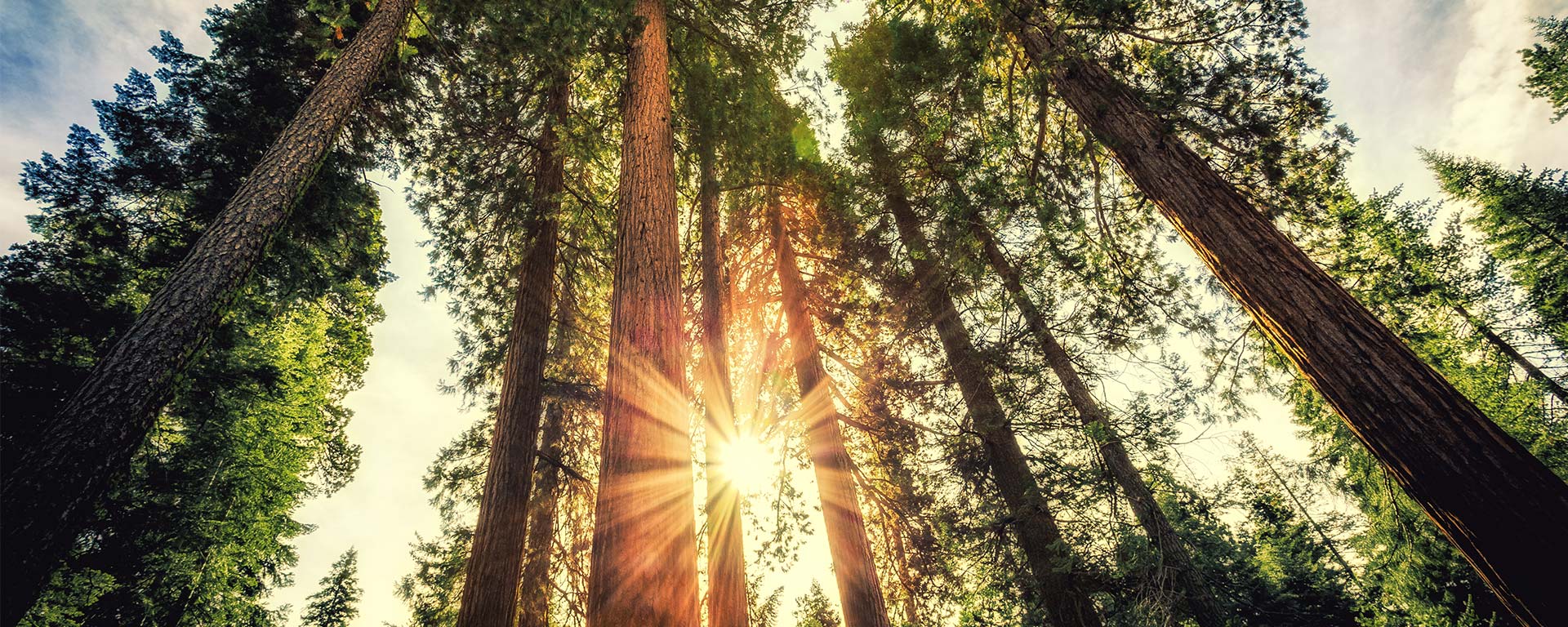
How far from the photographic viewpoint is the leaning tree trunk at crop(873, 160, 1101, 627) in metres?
4.89

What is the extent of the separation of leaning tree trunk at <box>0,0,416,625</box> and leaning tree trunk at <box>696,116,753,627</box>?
4.01 metres

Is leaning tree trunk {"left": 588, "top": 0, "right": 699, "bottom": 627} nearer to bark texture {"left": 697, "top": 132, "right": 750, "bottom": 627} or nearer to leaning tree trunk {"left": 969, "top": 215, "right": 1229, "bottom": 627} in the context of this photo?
bark texture {"left": 697, "top": 132, "right": 750, "bottom": 627}

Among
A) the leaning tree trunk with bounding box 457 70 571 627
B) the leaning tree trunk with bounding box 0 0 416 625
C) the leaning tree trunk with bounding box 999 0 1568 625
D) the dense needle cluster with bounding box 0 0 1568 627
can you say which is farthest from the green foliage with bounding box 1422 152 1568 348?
the leaning tree trunk with bounding box 0 0 416 625

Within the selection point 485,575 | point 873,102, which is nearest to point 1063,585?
point 485,575

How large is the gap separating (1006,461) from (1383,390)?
3.61 metres

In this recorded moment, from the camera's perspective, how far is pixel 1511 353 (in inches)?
544

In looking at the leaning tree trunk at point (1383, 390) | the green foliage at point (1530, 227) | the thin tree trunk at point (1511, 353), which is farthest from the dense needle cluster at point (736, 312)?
the green foliage at point (1530, 227)

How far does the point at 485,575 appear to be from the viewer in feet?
14.0

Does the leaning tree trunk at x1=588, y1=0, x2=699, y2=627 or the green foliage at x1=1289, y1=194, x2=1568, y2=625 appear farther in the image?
the green foliage at x1=1289, y1=194, x2=1568, y2=625

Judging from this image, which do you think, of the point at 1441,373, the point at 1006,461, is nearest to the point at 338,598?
the point at 1006,461

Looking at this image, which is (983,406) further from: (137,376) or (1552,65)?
(1552,65)

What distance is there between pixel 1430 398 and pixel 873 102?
779 cm

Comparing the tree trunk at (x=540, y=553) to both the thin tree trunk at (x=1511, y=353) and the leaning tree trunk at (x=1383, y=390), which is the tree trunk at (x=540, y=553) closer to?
the leaning tree trunk at (x=1383, y=390)

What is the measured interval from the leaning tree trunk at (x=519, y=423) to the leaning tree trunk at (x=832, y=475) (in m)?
3.41
